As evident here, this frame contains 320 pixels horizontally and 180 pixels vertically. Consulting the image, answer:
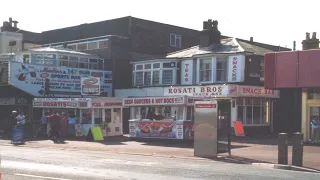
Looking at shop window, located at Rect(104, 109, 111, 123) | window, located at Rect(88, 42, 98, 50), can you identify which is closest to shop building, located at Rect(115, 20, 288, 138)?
shop window, located at Rect(104, 109, 111, 123)

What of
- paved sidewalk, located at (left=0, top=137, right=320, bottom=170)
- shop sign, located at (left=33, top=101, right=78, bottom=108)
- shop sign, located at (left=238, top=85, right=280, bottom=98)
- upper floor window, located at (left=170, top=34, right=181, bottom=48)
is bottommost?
paved sidewalk, located at (left=0, top=137, right=320, bottom=170)

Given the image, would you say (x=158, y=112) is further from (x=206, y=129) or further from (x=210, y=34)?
(x=210, y=34)

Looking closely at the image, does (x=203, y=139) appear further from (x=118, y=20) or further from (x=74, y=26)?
(x=74, y=26)

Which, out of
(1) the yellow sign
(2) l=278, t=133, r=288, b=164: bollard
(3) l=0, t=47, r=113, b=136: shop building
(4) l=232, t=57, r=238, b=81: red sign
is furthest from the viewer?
(3) l=0, t=47, r=113, b=136: shop building

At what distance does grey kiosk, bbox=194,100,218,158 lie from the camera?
58.2 ft

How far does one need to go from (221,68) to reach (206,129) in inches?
560

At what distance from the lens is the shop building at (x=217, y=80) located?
29.3m

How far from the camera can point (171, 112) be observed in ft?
84.6

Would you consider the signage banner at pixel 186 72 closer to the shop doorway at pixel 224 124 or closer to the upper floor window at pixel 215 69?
the upper floor window at pixel 215 69

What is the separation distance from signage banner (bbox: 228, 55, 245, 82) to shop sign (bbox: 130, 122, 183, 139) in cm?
806

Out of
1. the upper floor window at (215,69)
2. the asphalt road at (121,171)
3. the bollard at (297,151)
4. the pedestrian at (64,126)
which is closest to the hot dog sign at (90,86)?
the pedestrian at (64,126)

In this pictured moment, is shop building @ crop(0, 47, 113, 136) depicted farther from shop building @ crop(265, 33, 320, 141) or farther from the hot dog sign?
shop building @ crop(265, 33, 320, 141)

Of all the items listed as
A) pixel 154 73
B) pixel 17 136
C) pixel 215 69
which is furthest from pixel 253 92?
pixel 17 136

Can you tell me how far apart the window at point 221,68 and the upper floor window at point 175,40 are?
1362 centimetres
